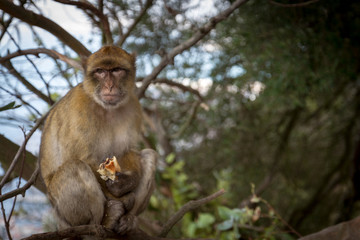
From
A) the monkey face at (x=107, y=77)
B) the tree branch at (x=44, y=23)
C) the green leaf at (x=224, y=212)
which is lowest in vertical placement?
the green leaf at (x=224, y=212)

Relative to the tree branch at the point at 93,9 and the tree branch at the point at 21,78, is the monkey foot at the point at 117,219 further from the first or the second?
the tree branch at the point at 93,9

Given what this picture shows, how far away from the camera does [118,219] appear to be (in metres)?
3.08

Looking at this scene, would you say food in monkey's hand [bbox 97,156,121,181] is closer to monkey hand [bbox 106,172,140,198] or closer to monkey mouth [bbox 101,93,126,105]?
monkey hand [bbox 106,172,140,198]

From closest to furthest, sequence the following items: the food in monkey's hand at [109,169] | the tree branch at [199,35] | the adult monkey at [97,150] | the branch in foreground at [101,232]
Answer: the branch in foreground at [101,232], the food in monkey's hand at [109,169], the adult monkey at [97,150], the tree branch at [199,35]

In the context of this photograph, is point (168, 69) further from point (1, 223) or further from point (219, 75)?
point (1, 223)

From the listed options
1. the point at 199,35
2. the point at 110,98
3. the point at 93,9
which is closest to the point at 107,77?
the point at 110,98

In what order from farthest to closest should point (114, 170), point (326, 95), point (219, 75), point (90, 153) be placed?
A: 1. point (326, 95)
2. point (219, 75)
3. point (90, 153)
4. point (114, 170)

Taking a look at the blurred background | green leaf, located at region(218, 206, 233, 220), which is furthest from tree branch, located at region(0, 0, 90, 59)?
green leaf, located at region(218, 206, 233, 220)

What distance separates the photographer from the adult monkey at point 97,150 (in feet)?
9.66

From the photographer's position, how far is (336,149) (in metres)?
6.98

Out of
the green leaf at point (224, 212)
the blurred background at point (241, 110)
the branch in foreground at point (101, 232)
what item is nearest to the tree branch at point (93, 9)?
→ the blurred background at point (241, 110)

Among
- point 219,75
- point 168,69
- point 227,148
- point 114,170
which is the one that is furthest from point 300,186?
point 114,170

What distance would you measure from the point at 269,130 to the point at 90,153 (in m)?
3.83

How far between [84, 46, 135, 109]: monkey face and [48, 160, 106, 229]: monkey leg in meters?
0.59
